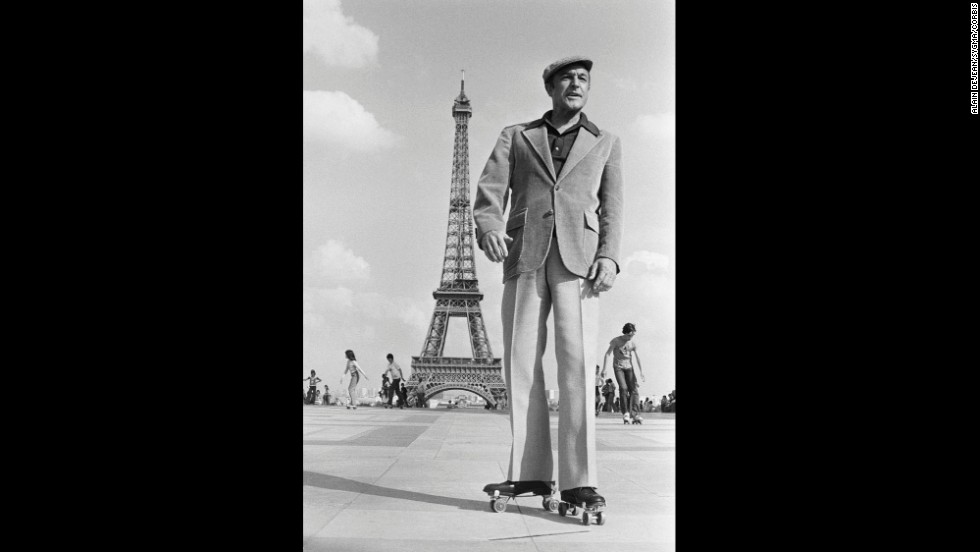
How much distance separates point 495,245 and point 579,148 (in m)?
0.67

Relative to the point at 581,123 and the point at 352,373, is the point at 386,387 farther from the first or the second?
the point at 581,123

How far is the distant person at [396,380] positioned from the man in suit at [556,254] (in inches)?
548

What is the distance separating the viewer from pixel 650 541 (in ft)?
11.6

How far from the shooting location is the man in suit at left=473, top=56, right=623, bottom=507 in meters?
4.20

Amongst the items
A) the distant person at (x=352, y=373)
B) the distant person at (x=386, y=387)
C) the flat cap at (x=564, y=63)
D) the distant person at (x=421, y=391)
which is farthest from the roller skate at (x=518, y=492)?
the distant person at (x=421, y=391)

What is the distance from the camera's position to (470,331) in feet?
112

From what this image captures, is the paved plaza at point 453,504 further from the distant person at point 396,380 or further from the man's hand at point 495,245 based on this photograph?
the distant person at point 396,380

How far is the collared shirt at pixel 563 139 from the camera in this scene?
4.33 m

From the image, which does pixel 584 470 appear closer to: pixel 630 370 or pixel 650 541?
pixel 650 541

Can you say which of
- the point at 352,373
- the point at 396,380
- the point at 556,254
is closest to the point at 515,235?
the point at 556,254

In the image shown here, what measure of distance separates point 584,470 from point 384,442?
4.29 m

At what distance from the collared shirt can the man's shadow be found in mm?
1749

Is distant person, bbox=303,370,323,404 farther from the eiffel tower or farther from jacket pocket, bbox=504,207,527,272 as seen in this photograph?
jacket pocket, bbox=504,207,527,272
